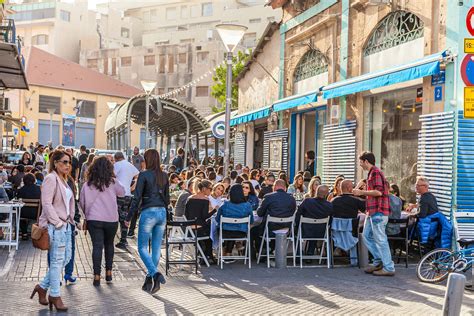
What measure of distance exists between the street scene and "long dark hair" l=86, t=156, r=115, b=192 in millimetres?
25

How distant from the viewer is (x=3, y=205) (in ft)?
37.0

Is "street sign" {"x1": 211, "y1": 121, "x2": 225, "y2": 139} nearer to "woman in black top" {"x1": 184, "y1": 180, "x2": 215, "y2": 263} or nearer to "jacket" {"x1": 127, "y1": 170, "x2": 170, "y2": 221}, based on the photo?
"woman in black top" {"x1": 184, "y1": 180, "x2": 215, "y2": 263}

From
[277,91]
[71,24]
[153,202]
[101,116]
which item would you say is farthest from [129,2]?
[153,202]

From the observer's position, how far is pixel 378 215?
10.1 meters

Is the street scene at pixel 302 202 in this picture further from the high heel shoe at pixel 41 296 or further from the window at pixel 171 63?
the window at pixel 171 63

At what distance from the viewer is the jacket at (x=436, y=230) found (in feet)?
35.7

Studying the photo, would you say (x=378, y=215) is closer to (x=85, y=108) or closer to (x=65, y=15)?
(x=85, y=108)

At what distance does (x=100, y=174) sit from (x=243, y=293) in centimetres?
233

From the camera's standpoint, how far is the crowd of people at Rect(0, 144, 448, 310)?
752 cm

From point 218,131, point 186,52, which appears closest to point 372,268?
point 218,131

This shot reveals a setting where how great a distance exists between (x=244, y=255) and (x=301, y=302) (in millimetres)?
3390

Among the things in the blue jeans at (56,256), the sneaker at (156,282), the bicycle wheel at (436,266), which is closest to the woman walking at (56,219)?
the blue jeans at (56,256)

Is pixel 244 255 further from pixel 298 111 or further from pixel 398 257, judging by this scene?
pixel 298 111

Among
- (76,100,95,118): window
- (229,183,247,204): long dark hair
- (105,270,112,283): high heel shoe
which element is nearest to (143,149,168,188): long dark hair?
(105,270,112,283): high heel shoe
